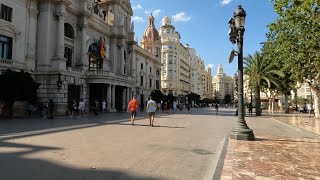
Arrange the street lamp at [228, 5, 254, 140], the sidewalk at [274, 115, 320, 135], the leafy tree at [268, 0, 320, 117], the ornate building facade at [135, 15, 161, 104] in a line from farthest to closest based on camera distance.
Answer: the ornate building facade at [135, 15, 161, 104], the sidewalk at [274, 115, 320, 135], the leafy tree at [268, 0, 320, 117], the street lamp at [228, 5, 254, 140]

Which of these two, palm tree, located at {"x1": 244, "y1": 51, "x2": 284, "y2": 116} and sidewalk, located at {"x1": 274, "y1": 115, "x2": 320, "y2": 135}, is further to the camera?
palm tree, located at {"x1": 244, "y1": 51, "x2": 284, "y2": 116}

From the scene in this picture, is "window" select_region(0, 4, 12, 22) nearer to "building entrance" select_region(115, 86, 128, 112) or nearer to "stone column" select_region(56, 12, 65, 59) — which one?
"stone column" select_region(56, 12, 65, 59)

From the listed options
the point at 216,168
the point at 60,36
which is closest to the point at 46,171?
the point at 216,168

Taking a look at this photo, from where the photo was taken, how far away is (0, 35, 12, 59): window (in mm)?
26391

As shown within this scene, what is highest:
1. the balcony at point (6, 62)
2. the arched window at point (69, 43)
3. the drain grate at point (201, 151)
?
the arched window at point (69, 43)

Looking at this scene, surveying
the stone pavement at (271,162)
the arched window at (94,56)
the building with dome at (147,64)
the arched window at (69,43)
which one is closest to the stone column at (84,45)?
the arched window at (69,43)

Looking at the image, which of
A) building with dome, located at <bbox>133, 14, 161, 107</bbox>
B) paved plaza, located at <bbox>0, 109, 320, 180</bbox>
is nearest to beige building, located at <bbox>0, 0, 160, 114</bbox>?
building with dome, located at <bbox>133, 14, 161, 107</bbox>

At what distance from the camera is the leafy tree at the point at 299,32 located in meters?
14.2

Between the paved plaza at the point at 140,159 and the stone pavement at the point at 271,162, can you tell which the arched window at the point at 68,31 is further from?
the stone pavement at the point at 271,162

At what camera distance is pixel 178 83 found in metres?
108

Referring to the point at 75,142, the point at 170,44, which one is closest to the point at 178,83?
the point at 170,44

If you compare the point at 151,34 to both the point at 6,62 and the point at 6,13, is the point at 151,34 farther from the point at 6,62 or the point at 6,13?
the point at 6,62

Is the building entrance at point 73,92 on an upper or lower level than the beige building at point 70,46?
lower

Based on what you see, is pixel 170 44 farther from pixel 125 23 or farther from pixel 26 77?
pixel 26 77
